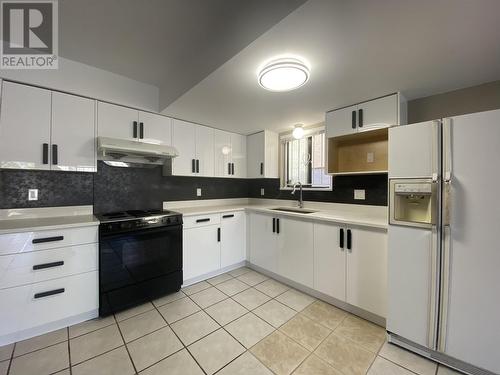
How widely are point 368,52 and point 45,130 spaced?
2.80m

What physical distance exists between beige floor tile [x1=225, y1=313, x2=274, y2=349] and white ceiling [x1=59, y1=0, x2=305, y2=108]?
2.15 meters

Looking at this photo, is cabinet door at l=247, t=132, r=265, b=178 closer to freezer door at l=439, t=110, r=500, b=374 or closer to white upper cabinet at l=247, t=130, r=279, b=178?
white upper cabinet at l=247, t=130, r=279, b=178

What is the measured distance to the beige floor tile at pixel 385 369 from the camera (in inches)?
53.4

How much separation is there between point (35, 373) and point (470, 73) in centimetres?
381

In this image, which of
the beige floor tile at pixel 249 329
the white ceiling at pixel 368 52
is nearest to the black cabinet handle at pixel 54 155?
the white ceiling at pixel 368 52

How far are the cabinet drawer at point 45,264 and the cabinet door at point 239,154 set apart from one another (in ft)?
7.17

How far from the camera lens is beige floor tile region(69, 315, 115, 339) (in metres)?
1.72

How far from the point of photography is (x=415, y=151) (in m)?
1.50

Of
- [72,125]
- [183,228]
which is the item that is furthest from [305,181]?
[72,125]

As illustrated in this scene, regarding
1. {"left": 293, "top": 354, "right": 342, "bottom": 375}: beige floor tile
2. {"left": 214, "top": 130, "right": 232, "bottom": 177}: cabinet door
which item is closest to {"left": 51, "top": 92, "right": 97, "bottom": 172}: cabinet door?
{"left": 214, "top": 130, "right": 232, "bottom": 177}: cabinet door

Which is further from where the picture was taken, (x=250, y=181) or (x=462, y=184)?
(x=250, y=181)

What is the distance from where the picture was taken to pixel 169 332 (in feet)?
5.67

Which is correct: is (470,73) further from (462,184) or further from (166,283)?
(166,283)

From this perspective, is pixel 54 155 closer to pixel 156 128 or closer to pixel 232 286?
pixel 156 128
